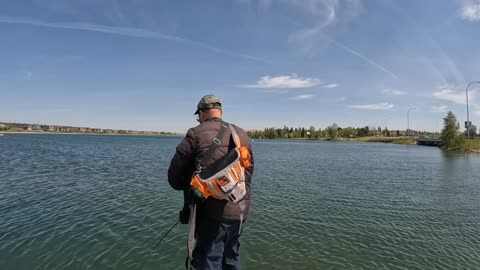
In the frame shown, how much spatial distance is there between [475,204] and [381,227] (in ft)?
30.3

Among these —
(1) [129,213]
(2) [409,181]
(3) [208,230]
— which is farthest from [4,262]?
(2) [409,181]

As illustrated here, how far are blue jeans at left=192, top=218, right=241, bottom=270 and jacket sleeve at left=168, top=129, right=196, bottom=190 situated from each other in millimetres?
694

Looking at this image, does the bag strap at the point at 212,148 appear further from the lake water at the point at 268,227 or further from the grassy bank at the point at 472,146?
the grassy bank at the point at 472,146

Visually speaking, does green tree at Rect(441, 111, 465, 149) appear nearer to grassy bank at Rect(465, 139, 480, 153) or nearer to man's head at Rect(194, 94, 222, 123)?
grassy bank at Rect(465, 139, 480, 153)

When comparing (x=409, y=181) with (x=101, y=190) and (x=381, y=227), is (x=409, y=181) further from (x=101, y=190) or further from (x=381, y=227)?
(x=101, y=190)

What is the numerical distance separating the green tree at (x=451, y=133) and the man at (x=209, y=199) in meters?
101

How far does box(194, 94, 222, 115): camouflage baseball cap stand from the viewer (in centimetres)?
473

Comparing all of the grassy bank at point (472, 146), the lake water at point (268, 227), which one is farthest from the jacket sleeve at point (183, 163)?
the grassy bank at point (472, 146)

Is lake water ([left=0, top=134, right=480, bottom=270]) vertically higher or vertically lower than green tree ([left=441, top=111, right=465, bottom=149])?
lower

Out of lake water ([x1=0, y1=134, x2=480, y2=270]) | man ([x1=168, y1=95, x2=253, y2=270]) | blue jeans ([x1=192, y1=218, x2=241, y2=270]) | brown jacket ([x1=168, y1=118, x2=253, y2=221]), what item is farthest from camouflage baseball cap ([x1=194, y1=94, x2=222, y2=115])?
lake water ([x1=0, y1=134, x2=480, y2=270])

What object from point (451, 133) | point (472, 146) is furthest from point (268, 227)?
point (451, 133)

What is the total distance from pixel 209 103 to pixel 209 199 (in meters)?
1.49

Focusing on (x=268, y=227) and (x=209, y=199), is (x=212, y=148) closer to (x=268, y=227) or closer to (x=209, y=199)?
(x=209, y=199)

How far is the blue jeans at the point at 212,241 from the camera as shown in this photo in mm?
4605
